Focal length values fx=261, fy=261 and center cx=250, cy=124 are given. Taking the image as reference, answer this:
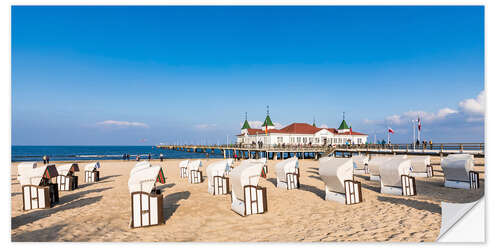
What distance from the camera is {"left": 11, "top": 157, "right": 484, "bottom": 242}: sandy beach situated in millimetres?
5891

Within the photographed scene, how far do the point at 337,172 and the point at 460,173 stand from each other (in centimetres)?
684

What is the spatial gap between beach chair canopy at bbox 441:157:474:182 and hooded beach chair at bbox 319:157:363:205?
589cm

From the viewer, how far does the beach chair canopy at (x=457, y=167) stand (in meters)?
11.3

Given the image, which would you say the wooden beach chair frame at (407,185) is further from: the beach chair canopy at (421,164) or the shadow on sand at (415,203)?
the beach chair canopy at (421,164)

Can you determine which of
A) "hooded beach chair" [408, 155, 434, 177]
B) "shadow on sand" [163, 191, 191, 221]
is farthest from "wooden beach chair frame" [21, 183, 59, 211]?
"hooded beach chair" [408, 155, 434, 177]

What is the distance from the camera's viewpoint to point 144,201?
6867 mm

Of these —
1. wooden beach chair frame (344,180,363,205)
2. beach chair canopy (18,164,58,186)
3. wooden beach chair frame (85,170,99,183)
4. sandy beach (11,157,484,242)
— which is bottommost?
wooden beach chair frame (85,170,99,183)

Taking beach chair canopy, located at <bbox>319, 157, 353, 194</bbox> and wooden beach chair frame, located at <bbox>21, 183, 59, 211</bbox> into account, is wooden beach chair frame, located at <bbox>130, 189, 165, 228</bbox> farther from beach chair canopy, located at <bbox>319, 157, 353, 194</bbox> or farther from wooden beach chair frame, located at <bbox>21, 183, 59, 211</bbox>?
beach chair canopy, located at <bbox>319, 157, 353, 194</bbox>

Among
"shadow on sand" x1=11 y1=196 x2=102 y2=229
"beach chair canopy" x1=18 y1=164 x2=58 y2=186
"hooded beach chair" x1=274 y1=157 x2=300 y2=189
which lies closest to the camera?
"shadow on sand" x1=11 y1=196 x2=102 y2=229

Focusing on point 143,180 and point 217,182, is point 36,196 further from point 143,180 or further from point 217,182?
point 217,182

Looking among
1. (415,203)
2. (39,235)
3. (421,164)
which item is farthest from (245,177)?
(421,164)

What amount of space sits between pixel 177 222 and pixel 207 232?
1.32 m

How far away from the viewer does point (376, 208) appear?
26.5ft
